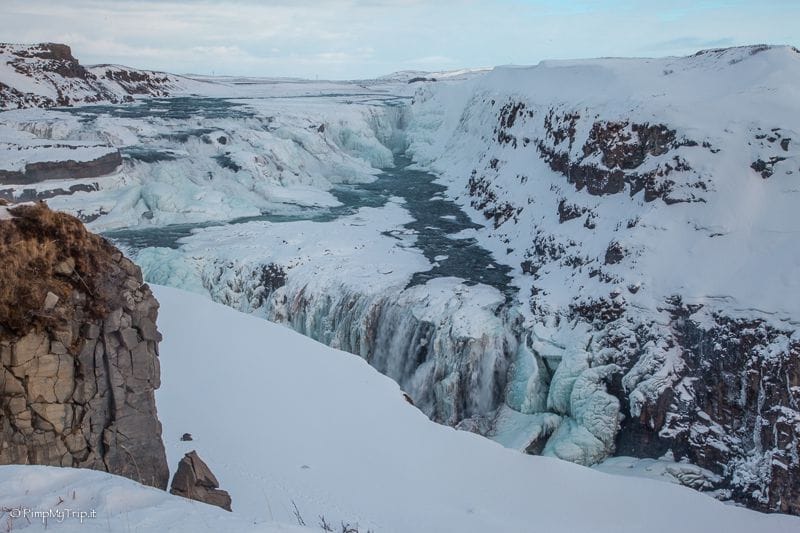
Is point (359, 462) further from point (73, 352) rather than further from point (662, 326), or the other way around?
point (662, 326)

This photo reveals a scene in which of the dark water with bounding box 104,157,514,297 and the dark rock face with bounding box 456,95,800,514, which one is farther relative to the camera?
the dark water with bounding box 104,157,514,297

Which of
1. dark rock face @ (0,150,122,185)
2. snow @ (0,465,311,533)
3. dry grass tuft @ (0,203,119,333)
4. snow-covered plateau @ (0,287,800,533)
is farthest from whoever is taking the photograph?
dark rock face @ (0,150,122,185)

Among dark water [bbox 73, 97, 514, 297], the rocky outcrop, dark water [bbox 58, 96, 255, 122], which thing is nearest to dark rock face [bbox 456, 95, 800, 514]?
dark water [bbox 73, 97, 514, 297]

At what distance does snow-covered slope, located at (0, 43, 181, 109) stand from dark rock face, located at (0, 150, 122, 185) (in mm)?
12575

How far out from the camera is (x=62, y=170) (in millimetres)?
26703

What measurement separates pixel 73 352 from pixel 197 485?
1782mm

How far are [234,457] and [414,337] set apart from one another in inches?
380

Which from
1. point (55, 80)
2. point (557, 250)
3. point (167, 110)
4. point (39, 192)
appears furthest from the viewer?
point (55, 80)

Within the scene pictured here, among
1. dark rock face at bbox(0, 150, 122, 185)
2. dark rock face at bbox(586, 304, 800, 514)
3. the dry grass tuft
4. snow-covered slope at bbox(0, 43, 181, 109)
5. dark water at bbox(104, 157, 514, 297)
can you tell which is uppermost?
snow-covered slope at bbox(0, 43, 181, 109)

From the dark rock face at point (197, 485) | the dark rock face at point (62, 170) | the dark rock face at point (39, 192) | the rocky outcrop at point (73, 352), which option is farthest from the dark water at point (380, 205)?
the rocky outcrop at point (73, 352)

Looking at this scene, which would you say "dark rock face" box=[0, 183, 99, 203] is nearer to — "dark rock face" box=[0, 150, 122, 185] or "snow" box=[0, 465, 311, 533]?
"dark rock face" box=[0, 150, 122, 185]

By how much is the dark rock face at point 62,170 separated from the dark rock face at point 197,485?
21.2 metres

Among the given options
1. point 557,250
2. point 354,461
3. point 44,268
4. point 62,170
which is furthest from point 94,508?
point 62,170

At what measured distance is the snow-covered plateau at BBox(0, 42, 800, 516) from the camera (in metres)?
14.6
